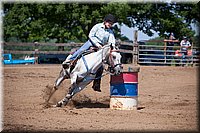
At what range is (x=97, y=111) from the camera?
889 centimetres

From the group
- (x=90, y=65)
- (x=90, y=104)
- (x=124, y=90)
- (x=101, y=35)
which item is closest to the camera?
(x=124, y=90)

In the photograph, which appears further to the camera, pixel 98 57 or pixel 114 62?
pixel 98 57

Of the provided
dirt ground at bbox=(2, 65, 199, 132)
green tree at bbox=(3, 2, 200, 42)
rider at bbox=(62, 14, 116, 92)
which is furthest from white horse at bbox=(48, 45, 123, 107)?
green tree at bbox=(3, 2, 200, 42)

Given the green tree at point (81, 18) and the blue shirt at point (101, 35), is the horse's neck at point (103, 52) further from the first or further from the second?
the green tree at point (81, 18)

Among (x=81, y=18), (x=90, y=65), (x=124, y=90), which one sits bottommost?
(x=124, y=90)

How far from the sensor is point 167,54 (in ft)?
82.8

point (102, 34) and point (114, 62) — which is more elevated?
point (102, 34)

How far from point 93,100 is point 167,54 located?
15.1 metres

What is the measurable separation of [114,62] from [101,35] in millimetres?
681

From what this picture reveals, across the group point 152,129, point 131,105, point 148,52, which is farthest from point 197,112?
point 148,52

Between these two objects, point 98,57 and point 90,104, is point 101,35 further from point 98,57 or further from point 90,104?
point 90,104

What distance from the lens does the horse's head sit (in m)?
8.95

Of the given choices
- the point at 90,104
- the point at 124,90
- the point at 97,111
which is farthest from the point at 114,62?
the point at 90,104

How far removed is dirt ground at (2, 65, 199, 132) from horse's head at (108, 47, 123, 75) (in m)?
0.86
